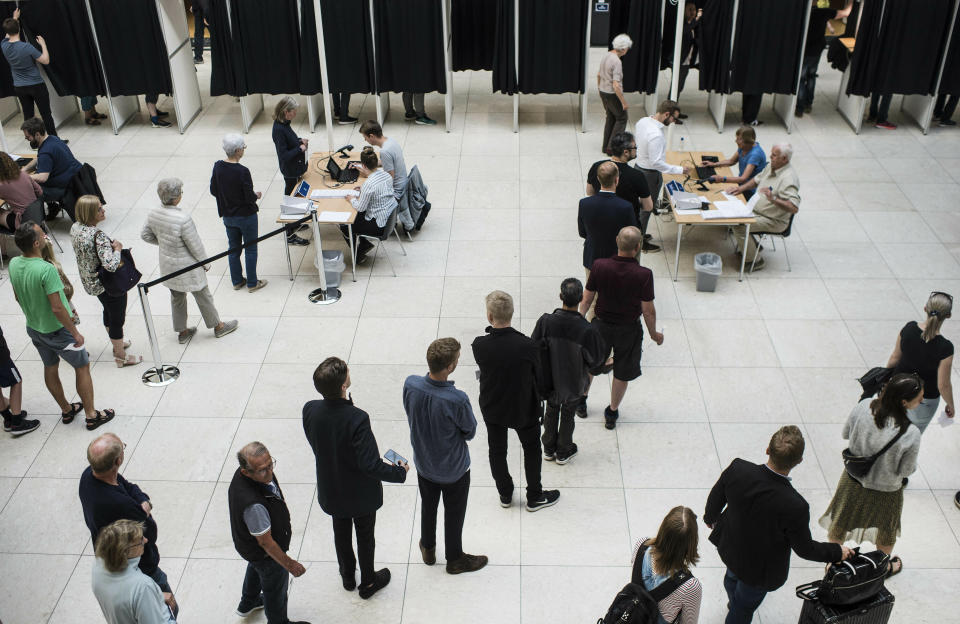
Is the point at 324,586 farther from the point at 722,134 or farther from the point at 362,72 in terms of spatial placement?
the point at 722,134

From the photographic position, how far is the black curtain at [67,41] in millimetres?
9414

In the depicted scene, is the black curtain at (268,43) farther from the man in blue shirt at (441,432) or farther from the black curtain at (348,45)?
the man in blue shirt at (441,432)

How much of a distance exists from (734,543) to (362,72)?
7540mm

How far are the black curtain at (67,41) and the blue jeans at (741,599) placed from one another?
8.87 meters

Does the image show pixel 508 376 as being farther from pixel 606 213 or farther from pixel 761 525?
pixel 606 213

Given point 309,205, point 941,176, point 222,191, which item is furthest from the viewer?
point 941,176

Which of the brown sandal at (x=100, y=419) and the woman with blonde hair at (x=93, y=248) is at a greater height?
the woman with blonde hair at (x=93, y=248)

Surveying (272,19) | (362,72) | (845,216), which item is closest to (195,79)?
(272,19)

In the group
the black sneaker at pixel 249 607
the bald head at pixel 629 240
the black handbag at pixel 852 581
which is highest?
the bald head at pixel 629 240

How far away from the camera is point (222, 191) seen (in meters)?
6.56

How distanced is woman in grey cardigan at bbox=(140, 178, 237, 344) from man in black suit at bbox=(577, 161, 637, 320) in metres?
2.69

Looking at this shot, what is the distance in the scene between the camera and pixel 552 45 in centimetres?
972

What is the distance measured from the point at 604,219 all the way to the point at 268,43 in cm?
563

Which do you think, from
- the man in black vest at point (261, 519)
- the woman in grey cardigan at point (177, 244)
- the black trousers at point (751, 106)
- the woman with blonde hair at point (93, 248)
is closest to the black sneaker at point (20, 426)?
the woman with blonde hair at point (93, 248)
